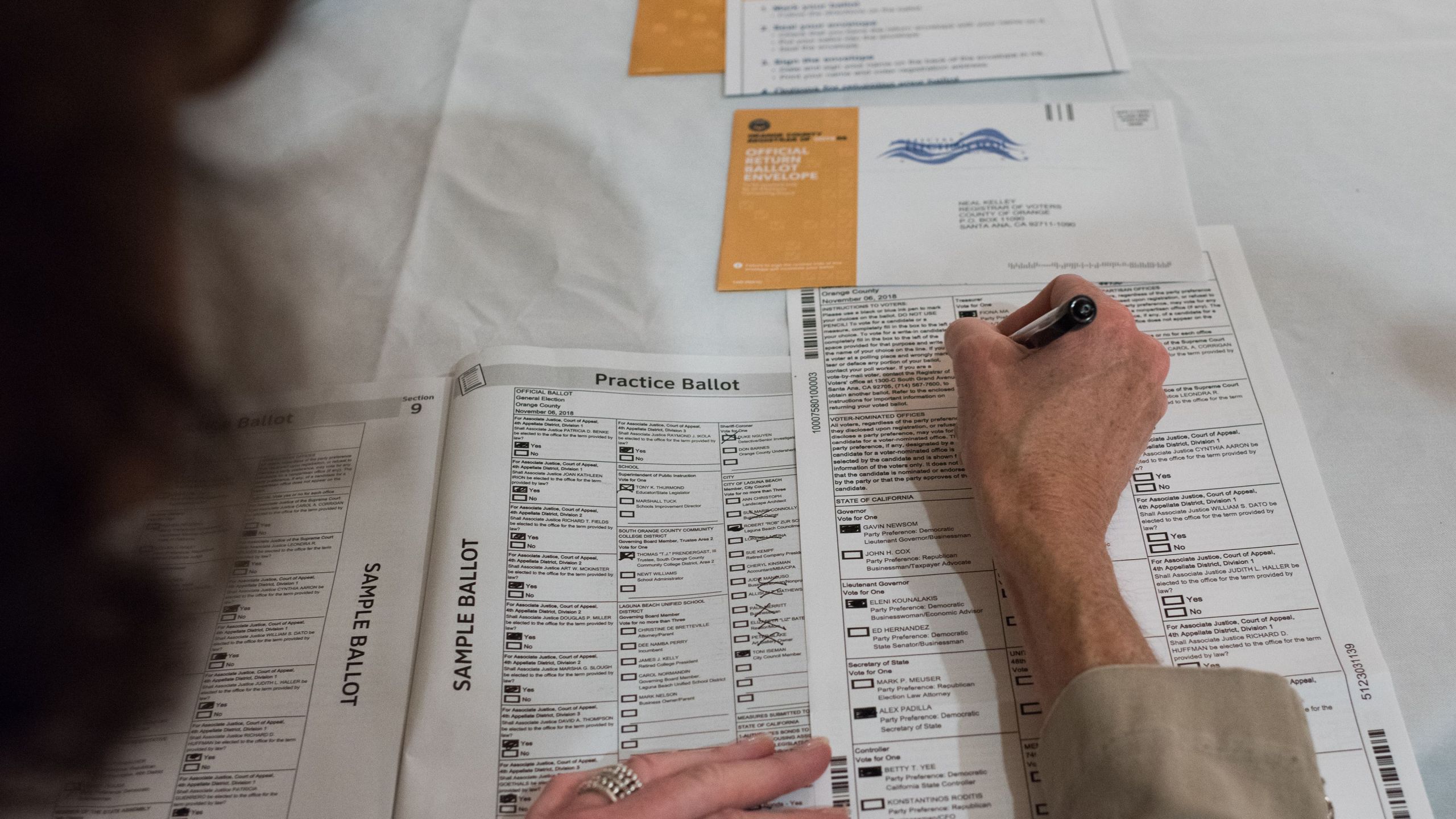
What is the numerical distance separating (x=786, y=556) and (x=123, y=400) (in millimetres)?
377

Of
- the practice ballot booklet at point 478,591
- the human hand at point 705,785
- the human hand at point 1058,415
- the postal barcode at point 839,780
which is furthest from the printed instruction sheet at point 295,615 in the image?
the human hand at point 1058,415

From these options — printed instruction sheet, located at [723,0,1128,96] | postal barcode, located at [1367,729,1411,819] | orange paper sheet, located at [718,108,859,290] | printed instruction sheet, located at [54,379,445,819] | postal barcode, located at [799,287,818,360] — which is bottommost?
postal barcode, located at [1367,729,1411,819]

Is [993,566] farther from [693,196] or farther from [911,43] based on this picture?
[911,43]

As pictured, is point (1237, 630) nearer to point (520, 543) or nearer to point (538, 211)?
point (520, 543)

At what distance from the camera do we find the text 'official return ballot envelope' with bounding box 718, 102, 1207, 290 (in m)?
0.65

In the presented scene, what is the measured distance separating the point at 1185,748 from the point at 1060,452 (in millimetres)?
171

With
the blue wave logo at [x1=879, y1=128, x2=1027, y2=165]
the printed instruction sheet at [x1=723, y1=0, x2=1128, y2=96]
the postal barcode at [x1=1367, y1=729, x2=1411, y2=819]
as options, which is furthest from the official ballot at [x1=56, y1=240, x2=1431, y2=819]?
the printed instruction sheet at [x1=723, y1=0, x2=1128, y2=96]

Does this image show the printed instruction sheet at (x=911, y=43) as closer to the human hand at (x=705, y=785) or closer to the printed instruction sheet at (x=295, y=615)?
the printed instruction sheet at (x=295, y=615)

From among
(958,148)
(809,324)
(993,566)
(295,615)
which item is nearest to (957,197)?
(958,148)

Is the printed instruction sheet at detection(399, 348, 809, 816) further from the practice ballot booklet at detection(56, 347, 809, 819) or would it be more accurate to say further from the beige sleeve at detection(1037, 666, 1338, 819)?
the beige sleeve at detection(1037, 666, 1338, 819)

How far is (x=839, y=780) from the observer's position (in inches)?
19.1

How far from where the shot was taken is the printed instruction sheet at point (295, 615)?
0.50 m

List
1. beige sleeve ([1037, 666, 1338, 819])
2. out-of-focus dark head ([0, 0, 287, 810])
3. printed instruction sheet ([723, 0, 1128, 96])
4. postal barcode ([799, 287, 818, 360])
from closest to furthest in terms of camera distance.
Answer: out-of-focus dark head ([0, 0, 287, 810])
beige sleeve ([1037, 666, 1338, 819])
postal barcode ([799, 287, 818, 360])
printed instruction sheet ([723, 0, 1128, 96])

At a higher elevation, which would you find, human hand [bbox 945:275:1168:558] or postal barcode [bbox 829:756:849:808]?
human hand [bbox 945:275:1168:558]
